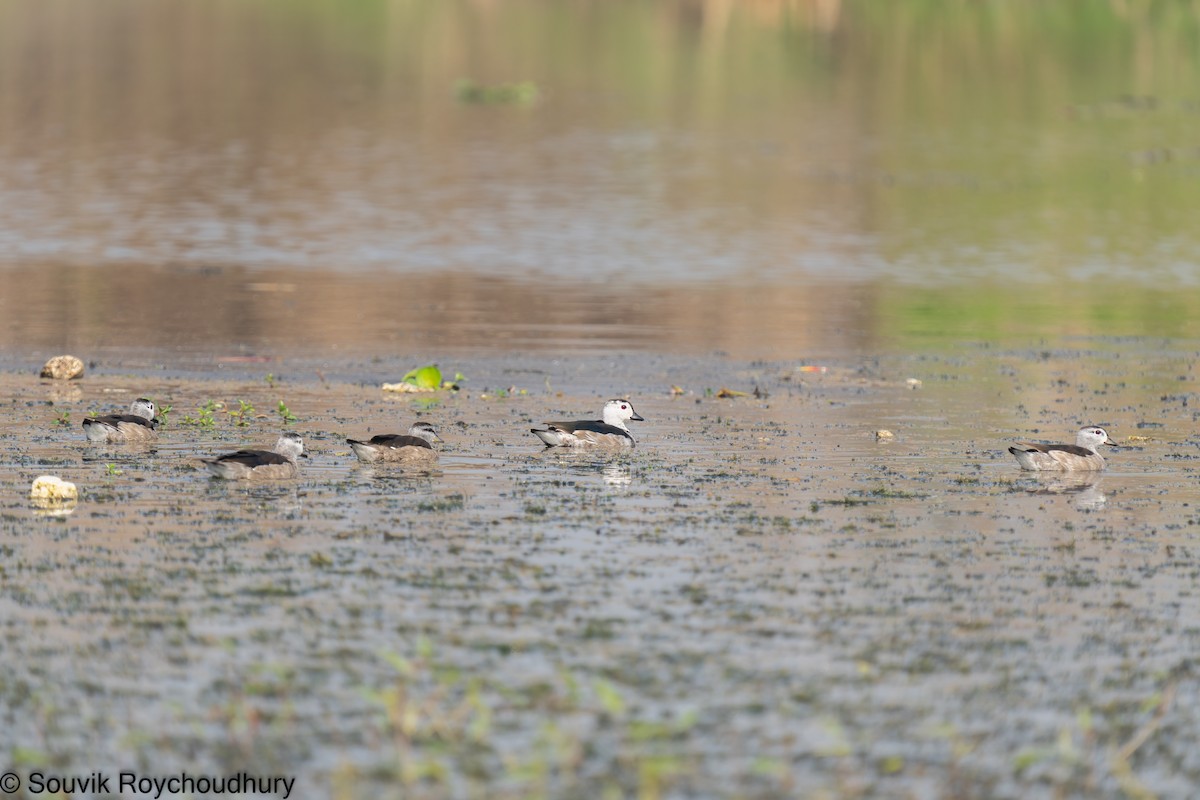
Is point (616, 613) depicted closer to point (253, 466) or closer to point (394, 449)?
point (253, 466)

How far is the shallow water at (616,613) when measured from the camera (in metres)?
10.3

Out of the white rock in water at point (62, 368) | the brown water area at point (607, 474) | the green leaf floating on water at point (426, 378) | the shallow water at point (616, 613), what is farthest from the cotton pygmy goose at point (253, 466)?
the white rock in water at point (62, 368)

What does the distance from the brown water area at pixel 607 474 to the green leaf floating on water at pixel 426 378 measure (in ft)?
0.72

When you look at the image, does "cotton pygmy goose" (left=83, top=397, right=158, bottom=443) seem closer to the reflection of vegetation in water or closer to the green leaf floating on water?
the green leaf floating on water

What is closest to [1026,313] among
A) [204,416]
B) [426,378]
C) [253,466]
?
[426,378]

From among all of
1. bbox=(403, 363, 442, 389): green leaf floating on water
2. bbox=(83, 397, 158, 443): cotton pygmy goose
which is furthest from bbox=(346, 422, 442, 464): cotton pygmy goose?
bbox=(403, 363, 442, 389): green leaf floating on water

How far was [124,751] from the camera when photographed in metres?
10.2

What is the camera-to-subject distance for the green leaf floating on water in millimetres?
22375

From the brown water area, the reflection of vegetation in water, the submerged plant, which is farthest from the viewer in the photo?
the reflection of vegetation in water

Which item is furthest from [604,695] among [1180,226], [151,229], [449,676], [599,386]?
[1180,226]

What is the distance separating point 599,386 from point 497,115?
42.1 m

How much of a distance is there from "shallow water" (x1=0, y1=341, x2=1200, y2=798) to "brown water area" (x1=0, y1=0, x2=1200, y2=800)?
0.13ft

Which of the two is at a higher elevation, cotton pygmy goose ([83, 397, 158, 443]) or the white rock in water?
the white rock in water

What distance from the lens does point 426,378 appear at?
22406 millimetres
